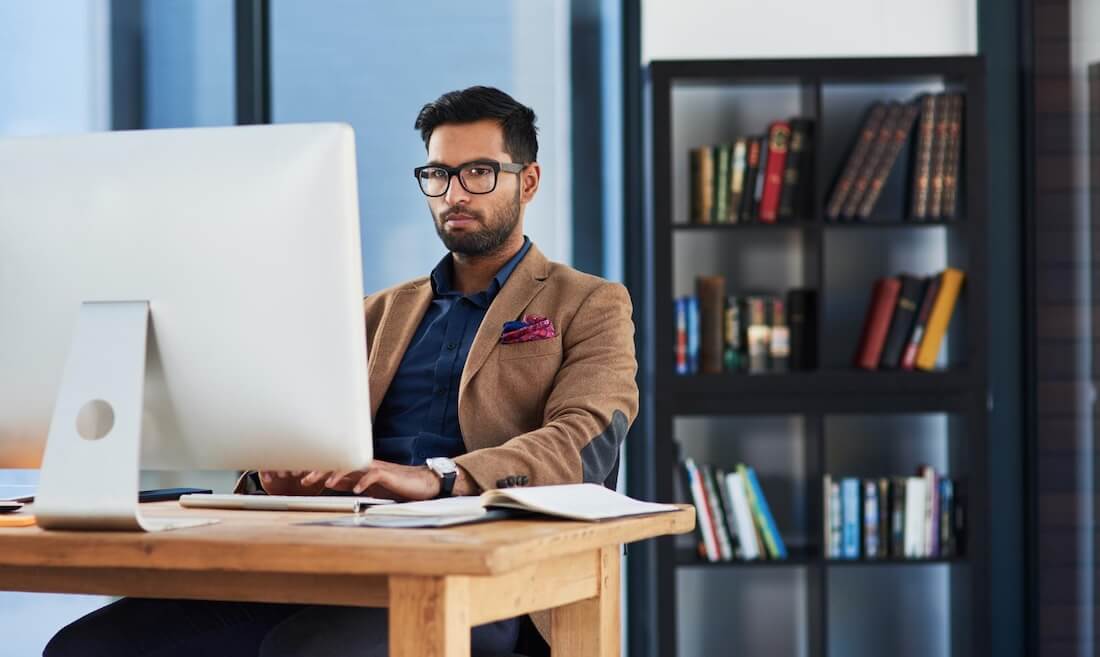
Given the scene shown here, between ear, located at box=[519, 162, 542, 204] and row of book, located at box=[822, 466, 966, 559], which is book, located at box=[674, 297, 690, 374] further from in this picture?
ear, located at box=[519, 162, 542, 204]

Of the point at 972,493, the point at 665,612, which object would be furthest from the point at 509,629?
the point at 972,493

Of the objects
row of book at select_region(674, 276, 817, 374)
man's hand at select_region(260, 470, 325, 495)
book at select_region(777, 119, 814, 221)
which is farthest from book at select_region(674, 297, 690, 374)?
man's hand at select_region(260, 470, 325, 495)

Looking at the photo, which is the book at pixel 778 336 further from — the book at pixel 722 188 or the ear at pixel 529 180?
the ear at pixel 529 180

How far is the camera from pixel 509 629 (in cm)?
188

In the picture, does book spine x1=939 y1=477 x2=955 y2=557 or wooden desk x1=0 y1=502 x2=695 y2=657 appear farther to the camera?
book spine x1=939 y1=477 x2=955 y2=557

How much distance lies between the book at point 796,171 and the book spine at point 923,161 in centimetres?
29

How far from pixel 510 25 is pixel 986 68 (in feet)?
4.61

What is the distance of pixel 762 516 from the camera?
366 centimetres

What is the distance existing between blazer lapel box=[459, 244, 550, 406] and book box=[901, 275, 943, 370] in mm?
1655

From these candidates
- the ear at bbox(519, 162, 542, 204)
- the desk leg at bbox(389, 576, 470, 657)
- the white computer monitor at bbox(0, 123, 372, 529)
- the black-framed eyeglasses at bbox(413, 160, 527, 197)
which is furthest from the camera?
the ear at bbox(519, 162, 542, 204)

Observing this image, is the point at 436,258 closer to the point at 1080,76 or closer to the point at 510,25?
the point at 510,25

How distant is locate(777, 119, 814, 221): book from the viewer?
3689mm

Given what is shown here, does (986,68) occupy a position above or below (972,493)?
above

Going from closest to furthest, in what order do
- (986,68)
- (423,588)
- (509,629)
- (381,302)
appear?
1. (423,588)
2. (509,629)
3. (381,302)
4. (986,68)
